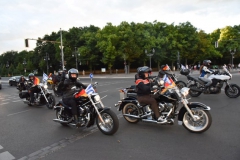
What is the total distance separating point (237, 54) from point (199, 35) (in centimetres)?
1796

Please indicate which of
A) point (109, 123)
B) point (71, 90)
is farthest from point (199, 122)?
point (71, 90)

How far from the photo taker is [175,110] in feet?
18.6

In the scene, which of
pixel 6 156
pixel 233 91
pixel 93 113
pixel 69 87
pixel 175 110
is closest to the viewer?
pixel 6 156

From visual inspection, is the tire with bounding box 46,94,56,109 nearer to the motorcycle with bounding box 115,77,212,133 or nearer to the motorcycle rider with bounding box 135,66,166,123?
the motorcycle with bounding box 115,77,212,133

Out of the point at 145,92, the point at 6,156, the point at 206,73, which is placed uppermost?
the point at 206,73

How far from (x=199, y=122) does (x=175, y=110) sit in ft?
2.27

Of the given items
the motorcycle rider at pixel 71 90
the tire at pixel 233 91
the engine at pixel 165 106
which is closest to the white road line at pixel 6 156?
the motorcycle rider at pixel 71 90

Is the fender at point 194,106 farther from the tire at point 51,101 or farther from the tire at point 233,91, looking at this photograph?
the tire at point 51,101

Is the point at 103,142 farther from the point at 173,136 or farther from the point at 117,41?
the point at 117,41

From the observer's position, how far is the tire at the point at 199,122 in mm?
5039

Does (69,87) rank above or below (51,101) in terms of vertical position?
above

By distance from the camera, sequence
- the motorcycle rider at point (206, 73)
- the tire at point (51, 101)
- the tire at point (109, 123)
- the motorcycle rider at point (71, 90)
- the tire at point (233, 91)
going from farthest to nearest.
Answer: the motorcycle rider at point (206, 73) → the tire at point (233, 91) → the tire at point (51, 101) → the motorcycle rider at point (71, 90) → the tire at point (109, 123)

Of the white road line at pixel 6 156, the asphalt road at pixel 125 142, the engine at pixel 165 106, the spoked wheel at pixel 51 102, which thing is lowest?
the white road line at pixel 6 156

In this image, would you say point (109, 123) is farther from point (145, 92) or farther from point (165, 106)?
point (165, 106)
